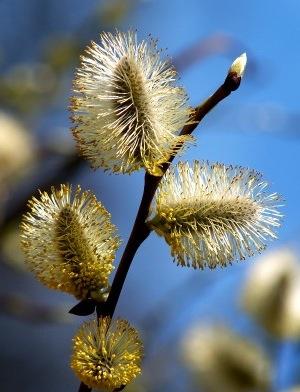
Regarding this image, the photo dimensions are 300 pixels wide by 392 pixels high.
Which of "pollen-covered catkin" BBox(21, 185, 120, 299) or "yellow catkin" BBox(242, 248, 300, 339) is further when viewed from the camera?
"yellow catkin" BBox(242, 248, 300, 339)

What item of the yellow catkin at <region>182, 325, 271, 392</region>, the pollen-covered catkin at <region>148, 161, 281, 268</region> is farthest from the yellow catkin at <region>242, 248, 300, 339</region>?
the pollen-covered catkin at <region>148, 161, 281, 268</region>

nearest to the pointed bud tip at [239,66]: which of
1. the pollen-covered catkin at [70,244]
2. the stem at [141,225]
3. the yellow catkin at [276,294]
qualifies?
the stem at [141,225]

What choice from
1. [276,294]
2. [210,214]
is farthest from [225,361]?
[210,214]

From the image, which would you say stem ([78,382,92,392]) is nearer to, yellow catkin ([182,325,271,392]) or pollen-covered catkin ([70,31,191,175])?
pollen-covered catkin ([70,31,191,175])

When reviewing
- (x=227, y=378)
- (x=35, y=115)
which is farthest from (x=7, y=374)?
(x=227, y=378)

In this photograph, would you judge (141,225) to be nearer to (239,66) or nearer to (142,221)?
(142,221)

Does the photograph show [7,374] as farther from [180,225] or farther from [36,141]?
[180,225]
